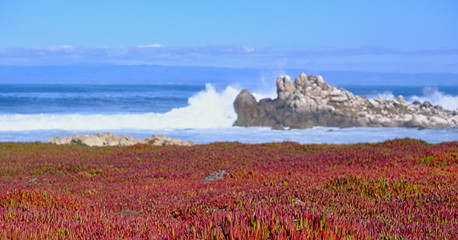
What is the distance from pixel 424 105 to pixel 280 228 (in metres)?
89.6

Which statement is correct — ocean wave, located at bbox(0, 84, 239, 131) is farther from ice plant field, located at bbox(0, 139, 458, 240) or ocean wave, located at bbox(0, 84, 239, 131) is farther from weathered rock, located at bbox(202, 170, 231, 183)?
weathered rock, located at bbox(202, 170, 231, 183)

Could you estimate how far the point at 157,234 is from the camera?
16.5ft

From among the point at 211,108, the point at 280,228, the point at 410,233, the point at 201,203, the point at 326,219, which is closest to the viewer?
the point at 280,228

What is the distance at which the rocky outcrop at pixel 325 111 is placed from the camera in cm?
7975

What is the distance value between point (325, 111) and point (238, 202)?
7536cm

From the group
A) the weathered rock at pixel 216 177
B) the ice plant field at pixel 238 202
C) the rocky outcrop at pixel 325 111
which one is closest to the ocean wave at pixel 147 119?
the rocky outcrop at pixel 325 111

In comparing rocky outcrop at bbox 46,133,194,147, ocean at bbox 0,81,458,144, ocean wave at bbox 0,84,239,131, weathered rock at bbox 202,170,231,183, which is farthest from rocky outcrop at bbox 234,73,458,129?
weathered rock at bbox 202,170,231,183

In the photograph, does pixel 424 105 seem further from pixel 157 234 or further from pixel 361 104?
pixel 157 234

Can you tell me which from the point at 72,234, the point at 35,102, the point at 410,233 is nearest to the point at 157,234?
the point at 72,234

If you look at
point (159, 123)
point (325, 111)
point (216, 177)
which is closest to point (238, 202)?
point (216, 177)

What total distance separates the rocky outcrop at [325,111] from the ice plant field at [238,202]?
2479 inches

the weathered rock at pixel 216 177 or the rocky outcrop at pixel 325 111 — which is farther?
the rocky outcrop at pixel 325 111

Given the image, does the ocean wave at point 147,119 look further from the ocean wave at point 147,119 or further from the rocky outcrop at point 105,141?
the rocky outcrop at point 105,141

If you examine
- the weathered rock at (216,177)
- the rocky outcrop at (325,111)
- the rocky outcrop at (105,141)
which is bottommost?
the weathered rock at (216,177)
